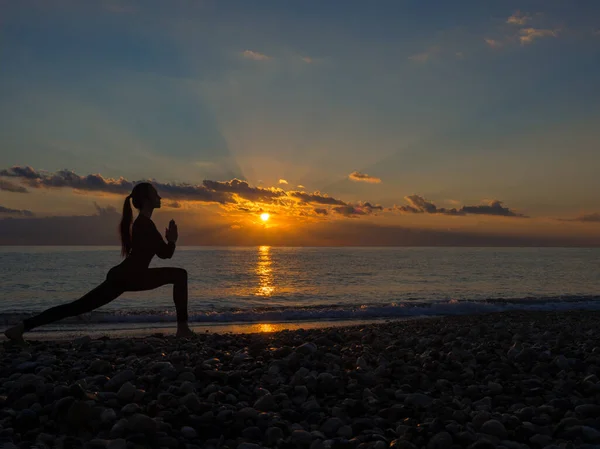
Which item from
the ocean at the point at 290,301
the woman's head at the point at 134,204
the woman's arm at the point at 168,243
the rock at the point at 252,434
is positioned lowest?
the ocean at the point at 290,301

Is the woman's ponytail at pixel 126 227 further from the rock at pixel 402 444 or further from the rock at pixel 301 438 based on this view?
the rock at pixel 402 444

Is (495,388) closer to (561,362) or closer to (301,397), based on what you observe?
(561,362)

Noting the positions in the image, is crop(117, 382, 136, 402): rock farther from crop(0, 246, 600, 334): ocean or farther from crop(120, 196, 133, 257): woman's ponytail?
crop(0, 246, 600, 334): ocean

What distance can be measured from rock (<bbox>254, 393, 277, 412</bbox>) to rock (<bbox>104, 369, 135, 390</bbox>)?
1.53 metres

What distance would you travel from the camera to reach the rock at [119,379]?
5133 millimetres

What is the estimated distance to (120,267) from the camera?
7.49m

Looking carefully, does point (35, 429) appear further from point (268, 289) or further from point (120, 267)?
point (268, 289)

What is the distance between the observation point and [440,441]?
12.9 ft

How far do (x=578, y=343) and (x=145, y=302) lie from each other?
1660 centimetres

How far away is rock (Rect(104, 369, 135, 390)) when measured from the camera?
513cm

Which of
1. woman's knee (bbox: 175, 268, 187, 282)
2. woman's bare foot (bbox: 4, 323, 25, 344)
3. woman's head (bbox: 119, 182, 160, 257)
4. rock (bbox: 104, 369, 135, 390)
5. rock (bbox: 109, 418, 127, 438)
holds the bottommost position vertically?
rock (bbox: 109, 418, 127, 438)

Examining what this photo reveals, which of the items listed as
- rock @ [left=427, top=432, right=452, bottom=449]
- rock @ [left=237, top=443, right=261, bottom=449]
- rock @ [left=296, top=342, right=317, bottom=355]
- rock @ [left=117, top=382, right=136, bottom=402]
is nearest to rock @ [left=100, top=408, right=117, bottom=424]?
rock @ [left=117, top=382, right=136, bottom=402]

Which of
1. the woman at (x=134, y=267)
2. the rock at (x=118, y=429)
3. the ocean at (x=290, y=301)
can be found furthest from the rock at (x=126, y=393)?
the ocean at (x=290, y=301)

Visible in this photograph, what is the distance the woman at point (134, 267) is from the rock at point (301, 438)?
418cm
